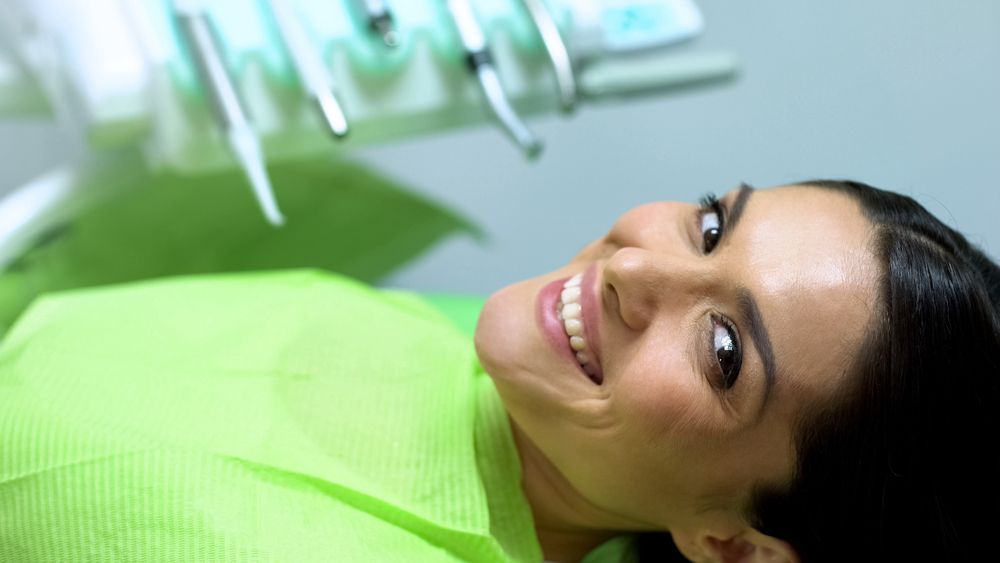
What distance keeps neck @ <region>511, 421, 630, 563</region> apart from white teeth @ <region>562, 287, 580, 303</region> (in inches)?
6.5

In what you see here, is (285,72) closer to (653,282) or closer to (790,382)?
(653,282)

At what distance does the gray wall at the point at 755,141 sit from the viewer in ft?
4.34

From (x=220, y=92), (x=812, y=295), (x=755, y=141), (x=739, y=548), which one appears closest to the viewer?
(x=812, y=295)

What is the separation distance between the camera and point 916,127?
1.36 metres

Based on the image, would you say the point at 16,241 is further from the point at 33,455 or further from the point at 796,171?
the point at 796,171

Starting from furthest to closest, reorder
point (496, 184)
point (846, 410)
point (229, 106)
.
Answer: point (496, 184), point (229, 106), point (846, 410)

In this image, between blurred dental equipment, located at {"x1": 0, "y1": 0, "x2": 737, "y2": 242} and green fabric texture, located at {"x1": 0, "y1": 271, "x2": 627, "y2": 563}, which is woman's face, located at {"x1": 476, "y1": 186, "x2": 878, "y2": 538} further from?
blurred dental equipment, located at {"x1": 0, "y1": 0, "x2": 737, "y2": 242}

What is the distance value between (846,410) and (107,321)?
71 centimetres

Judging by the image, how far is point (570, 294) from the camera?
74cm

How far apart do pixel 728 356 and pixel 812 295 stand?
0.08 meters

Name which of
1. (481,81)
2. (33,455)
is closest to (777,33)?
(481,81)

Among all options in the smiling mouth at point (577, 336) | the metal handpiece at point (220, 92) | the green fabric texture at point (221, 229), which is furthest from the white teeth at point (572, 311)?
the green fabric texture at point (221, 229)

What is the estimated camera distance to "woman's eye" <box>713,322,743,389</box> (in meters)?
0.64

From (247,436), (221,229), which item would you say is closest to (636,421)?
(247,436)
